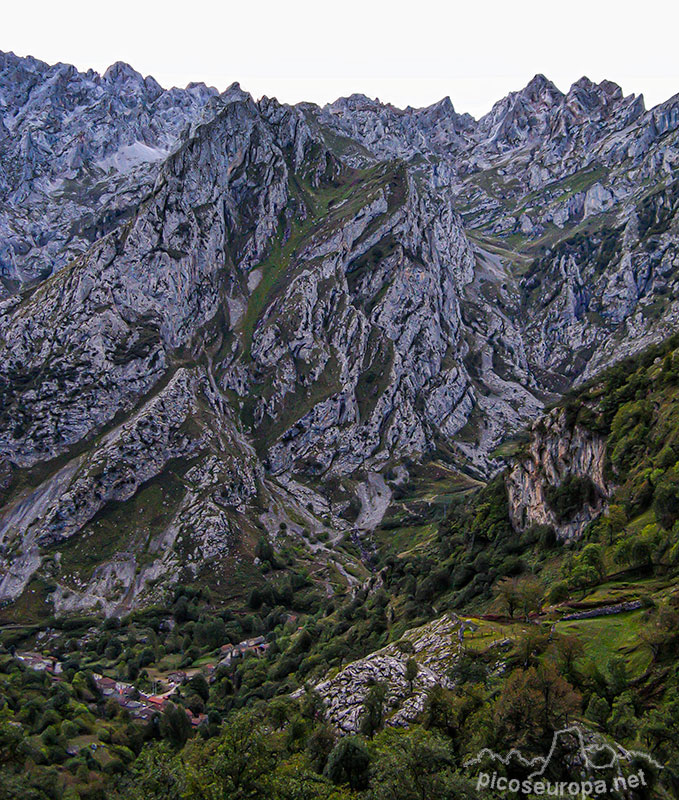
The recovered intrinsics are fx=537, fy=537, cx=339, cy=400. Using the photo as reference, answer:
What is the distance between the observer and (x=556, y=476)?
71188mm

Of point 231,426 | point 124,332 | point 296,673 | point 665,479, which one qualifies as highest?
point 124,332

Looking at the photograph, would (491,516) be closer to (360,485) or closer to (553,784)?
(553,784)

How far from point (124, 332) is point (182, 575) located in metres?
91.4

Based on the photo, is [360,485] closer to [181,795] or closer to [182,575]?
[182,575]

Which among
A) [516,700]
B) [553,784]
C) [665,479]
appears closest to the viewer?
[553,784]

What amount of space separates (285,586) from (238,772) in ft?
344

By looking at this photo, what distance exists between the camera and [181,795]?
99.0 ft

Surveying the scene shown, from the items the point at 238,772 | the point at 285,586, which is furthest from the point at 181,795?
the point at 285,586

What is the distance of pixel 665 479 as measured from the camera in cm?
4969

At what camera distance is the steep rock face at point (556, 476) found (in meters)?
63.0

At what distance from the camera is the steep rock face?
207 ft

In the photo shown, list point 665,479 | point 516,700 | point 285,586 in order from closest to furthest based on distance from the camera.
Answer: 1. point 516,700
2. point 665,479
3. point 285,586

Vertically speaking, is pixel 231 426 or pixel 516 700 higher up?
pixel 231 426

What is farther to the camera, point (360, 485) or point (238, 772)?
point (360, 485)
